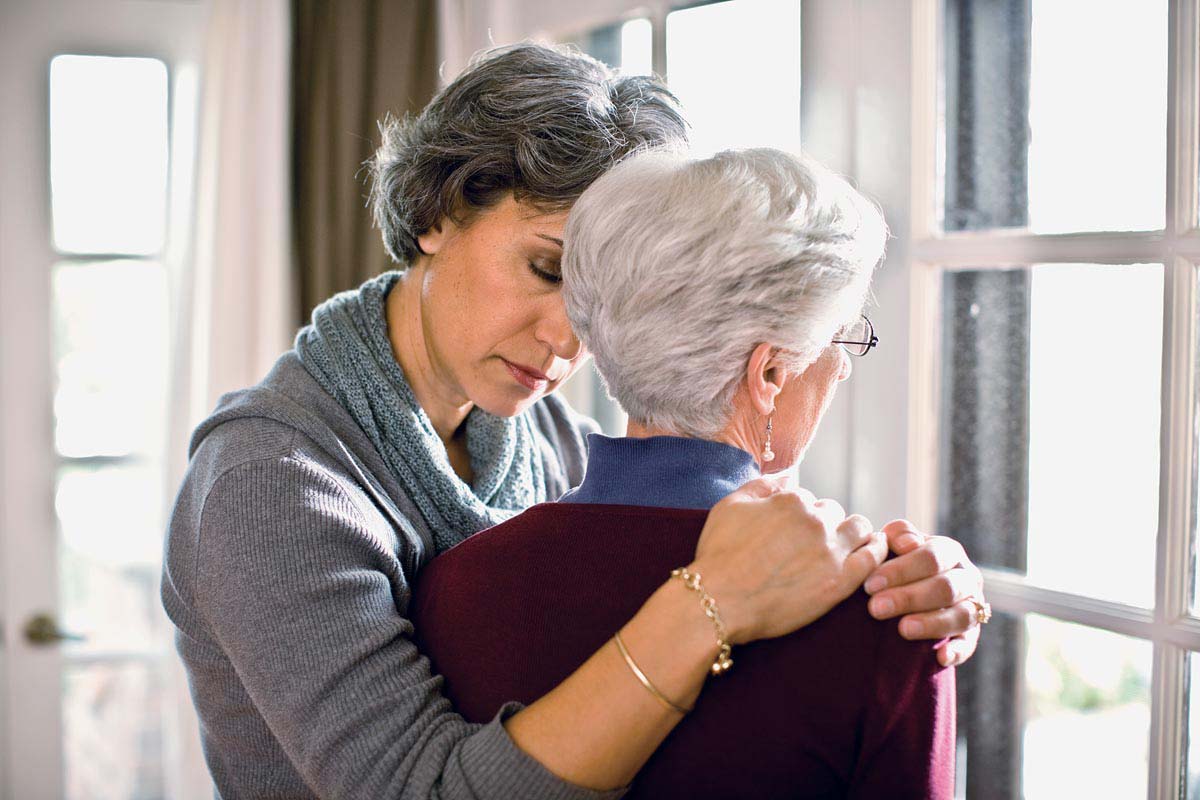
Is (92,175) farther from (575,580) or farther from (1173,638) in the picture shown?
(1173,638)

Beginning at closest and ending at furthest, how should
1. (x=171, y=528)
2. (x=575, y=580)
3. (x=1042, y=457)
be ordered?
(x=575, y=580) → (x=171, y=528) → (x=1042, y=457)

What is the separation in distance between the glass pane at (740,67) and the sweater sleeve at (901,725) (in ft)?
3.45

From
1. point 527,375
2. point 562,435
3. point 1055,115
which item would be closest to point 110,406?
point 562,435

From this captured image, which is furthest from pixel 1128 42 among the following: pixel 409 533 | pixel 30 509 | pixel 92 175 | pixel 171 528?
pixel 30 509

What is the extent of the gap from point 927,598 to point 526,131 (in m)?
0.78

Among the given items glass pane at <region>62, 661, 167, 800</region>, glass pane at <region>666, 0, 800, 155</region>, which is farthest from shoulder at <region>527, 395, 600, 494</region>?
glass pane at <region>62, 661, 167, 800</region>

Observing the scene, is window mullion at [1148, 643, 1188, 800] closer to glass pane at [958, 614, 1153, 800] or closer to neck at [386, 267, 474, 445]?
glass pane at [958, 614, 1153, 800]

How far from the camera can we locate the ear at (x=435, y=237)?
148 centimetres

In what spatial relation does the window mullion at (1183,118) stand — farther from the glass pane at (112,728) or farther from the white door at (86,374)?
the glass pane at (112,728)

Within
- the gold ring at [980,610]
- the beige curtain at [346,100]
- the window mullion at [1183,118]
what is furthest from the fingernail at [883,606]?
the beige curtain at [346,100]

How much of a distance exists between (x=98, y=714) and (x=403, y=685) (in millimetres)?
2107

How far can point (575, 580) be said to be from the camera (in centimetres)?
109

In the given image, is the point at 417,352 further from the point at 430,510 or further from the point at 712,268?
the point at 712,268

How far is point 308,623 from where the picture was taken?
1125mm
